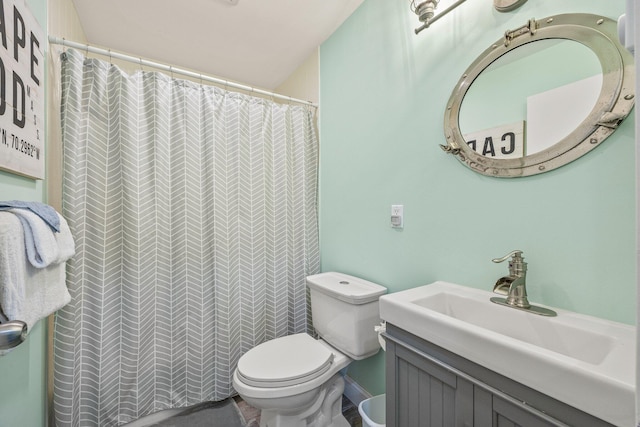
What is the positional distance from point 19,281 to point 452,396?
3.86ft

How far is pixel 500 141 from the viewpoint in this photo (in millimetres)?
932

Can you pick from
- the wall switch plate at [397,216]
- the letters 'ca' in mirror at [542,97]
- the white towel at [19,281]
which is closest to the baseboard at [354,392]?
the wall switch plate at [397,216]

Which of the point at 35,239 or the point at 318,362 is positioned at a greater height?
the point at 35,239

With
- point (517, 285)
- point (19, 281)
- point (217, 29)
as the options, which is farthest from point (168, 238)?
point (517, 285)

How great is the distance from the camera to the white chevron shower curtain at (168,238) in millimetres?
1252

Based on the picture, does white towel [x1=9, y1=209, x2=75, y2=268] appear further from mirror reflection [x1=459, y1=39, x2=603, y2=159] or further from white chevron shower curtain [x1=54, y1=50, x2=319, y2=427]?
mirror reflection [x1=459, y1=39, x2=603, y2=159]

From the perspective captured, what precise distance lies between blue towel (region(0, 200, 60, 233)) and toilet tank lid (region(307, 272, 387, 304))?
111cm

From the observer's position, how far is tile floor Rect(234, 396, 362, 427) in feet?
4.71

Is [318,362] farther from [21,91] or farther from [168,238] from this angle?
[21,91]

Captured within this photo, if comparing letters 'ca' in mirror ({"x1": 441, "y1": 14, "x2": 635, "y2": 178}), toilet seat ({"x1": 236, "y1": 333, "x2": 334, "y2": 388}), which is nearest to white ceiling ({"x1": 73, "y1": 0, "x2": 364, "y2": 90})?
letters 'ca' in mirror ({"x1": 441, "y1": 14, "x2": 635, "y2": 178})

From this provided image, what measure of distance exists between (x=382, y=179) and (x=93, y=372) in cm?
176

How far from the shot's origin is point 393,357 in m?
0.88

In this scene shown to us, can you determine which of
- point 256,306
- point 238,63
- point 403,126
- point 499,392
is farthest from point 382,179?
point 238,63

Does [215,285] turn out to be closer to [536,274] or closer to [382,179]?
[382,179]
